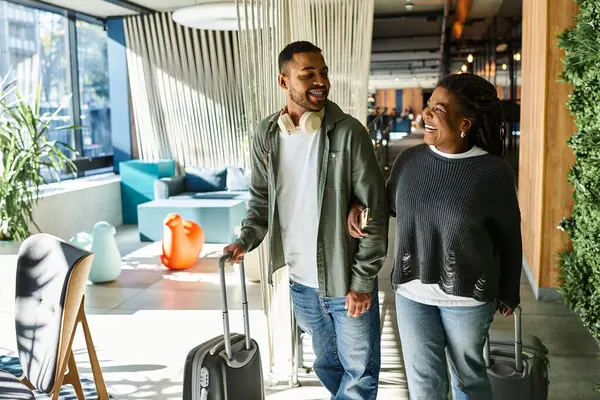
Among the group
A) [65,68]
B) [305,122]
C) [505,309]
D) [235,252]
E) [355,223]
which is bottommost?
[505,309]

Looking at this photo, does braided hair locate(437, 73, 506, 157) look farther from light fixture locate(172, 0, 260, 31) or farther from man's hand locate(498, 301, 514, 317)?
light fixture locate(172, 0, 260, 31)

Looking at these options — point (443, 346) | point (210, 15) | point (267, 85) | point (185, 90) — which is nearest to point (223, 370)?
point (443, 346)

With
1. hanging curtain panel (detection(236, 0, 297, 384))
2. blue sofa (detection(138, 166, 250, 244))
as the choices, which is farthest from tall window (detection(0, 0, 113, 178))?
hanging curtain panel (detection(236, 0, 297, 384))

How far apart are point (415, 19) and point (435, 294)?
12557 mm

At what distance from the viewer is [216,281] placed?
601 centimetres

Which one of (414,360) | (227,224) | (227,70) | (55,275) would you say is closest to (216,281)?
(227,224)

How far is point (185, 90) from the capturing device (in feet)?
33.3

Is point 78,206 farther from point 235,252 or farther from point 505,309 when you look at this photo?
point 505,309

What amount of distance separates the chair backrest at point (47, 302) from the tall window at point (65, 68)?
19.5 feet

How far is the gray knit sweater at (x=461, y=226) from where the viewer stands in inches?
72.9

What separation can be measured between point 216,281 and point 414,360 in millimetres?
4189

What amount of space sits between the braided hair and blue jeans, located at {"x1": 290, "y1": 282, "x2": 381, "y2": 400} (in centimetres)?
62

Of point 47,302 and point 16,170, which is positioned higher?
point 16,170

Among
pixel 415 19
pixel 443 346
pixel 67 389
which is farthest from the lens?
pixel 415 19
